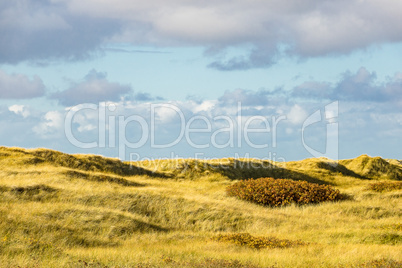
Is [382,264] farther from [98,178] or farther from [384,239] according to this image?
[98,178]

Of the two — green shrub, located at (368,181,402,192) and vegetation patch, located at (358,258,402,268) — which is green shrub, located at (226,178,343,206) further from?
vegetation patch, located at (358,258,402,268)

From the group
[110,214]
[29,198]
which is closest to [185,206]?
[110,214]

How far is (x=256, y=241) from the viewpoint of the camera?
1512 cm

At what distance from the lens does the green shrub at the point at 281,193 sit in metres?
26.1

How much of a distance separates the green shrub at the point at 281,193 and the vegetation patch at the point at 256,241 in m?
10.0

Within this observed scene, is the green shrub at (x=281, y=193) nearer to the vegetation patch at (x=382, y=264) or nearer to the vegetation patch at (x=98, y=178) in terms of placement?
the vegetation patch at (x=98, y=178)

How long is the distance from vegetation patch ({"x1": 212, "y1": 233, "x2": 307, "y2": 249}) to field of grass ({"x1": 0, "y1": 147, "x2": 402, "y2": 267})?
1.6 inches

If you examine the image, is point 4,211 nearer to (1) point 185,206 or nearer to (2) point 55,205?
(2) point 55,205

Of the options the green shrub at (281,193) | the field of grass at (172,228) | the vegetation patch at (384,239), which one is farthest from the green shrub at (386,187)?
the vegetation patch at (384,239)

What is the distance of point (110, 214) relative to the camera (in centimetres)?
1777

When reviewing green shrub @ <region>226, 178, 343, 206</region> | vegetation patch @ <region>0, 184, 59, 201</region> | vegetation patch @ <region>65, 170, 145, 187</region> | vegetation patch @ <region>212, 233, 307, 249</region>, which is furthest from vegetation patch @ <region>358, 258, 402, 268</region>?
vegetation patch @ <region>65, 170, 145, 187</region>

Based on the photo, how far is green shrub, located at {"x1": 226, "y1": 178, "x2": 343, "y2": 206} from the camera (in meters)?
26.1

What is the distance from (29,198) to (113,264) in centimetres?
1102

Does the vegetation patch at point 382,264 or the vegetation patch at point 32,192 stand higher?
the vegetation patch at point 32,192
